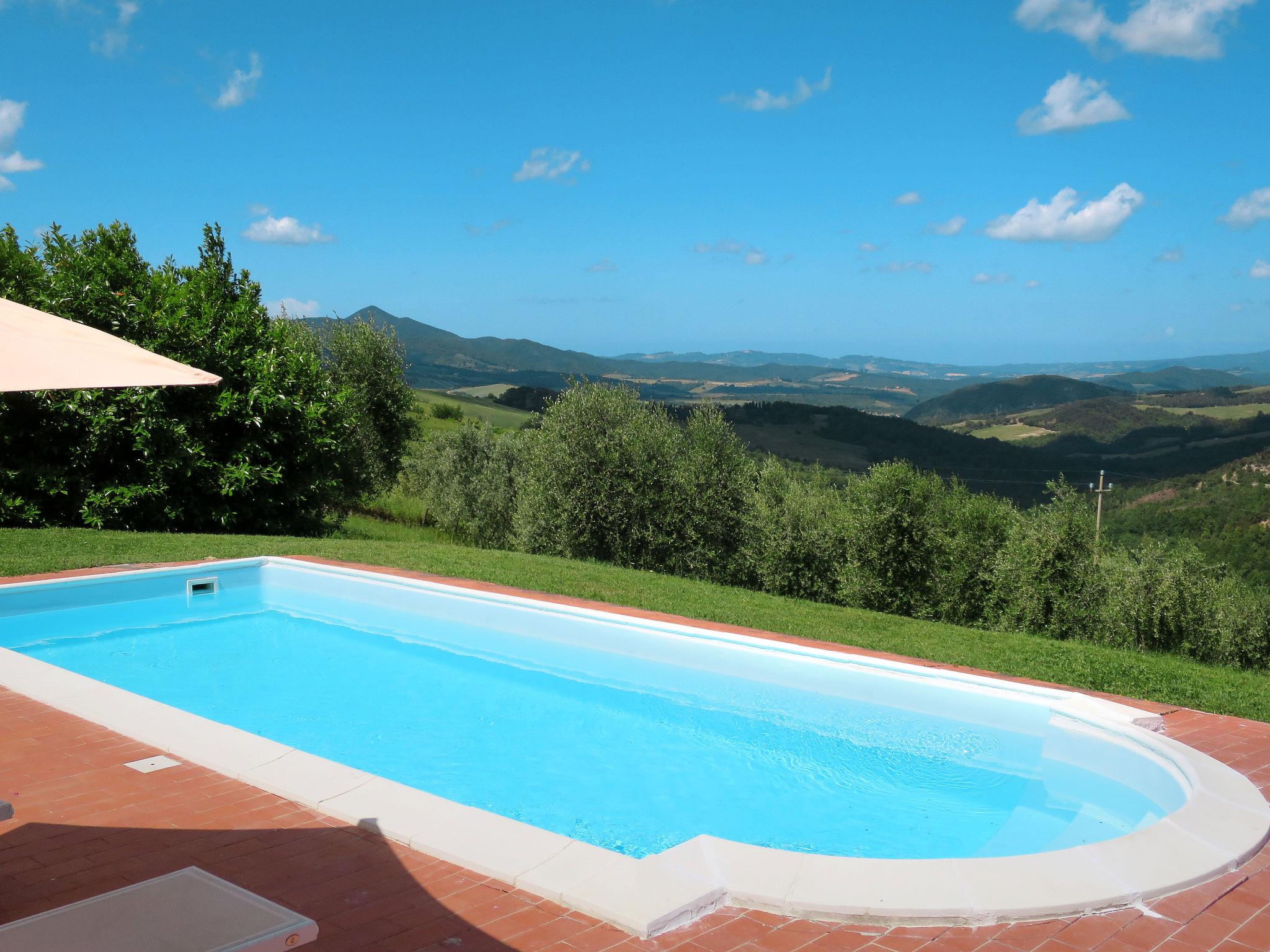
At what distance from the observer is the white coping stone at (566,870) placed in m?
3.84

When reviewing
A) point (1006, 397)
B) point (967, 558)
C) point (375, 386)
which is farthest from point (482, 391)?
point (1006, 397)

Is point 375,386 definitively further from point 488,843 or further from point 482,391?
point 482,391

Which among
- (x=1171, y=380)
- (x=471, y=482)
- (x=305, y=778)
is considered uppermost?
(x=1171, y=380)

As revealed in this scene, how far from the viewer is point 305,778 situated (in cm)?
505

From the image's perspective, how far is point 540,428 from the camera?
23.6 m

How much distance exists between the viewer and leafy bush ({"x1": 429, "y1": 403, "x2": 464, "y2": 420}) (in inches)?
2046

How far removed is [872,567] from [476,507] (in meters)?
15.4

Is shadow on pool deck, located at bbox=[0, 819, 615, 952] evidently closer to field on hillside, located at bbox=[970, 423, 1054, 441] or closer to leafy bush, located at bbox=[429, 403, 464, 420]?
leafy bush, located at bbox=[429, 403, 464, 420]

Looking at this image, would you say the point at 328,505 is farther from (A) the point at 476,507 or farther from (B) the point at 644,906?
(B) the point at 644,906

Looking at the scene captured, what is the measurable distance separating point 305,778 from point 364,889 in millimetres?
1423

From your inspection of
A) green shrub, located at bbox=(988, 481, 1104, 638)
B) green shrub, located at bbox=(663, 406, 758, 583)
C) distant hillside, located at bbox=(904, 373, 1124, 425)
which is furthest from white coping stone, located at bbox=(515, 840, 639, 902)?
distant hillside, located at bbox=(904, 373, 1124, 425)

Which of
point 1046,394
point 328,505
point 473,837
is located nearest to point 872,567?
point 328,505

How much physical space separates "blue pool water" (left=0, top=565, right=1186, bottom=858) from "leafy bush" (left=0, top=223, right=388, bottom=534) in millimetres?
5386

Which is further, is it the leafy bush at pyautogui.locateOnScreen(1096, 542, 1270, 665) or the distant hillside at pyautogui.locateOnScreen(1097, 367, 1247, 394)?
the distant hillside at pyautogui.locateOnScreen(1097, 367, 1247, 394)
